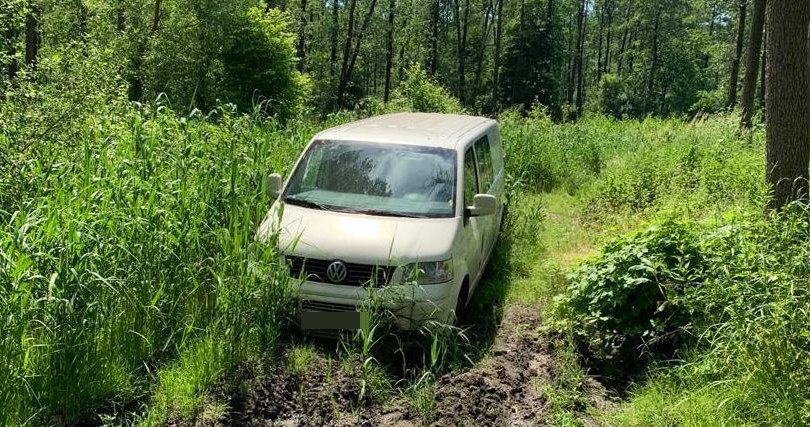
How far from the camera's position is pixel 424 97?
1934 cm

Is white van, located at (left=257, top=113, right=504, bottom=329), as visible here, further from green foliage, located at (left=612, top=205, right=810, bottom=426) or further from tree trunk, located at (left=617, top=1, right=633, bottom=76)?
tree trunk, located at (left=617, top=1, right=633, bottom=76)

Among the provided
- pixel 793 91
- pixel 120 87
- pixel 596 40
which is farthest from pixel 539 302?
pixel 596 40

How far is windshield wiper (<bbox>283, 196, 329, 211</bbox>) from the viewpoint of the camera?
206 inches

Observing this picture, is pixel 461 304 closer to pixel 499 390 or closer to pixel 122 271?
pixel 499 390

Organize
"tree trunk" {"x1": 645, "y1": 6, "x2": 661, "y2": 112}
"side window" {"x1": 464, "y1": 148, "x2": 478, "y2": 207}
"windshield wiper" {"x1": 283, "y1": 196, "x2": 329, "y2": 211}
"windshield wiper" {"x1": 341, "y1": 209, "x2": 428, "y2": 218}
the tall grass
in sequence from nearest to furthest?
the tall grass → "windshield wiper" {"x1": 341, "y1": 209, "x2": 428, "y2": 218} → "windshield wiper" {"x1": 283, "y1": 196, "x2": 329, "y2": 211} → "side window" {"x1": 464, "y1": 148, "x2": 478, "y2": 207} → "tree trunk" {"x1": 645, "y1": 6, "x2": 661, "y2": 112}

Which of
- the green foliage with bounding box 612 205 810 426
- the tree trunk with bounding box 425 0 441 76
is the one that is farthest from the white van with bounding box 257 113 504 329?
the tree trunk with bounding box 425 0 441 76

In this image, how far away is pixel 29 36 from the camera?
3133 cm

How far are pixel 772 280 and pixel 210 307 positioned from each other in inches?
149

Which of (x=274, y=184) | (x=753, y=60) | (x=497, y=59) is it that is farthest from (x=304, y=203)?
(x=497, y=59)

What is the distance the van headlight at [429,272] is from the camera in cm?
455

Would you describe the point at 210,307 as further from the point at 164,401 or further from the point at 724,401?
the point at 724,401

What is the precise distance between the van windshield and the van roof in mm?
96

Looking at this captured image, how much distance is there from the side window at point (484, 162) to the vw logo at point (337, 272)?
2.22m

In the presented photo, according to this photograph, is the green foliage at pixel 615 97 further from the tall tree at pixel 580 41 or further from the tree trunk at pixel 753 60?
the tree trunk at pixel 753 60
